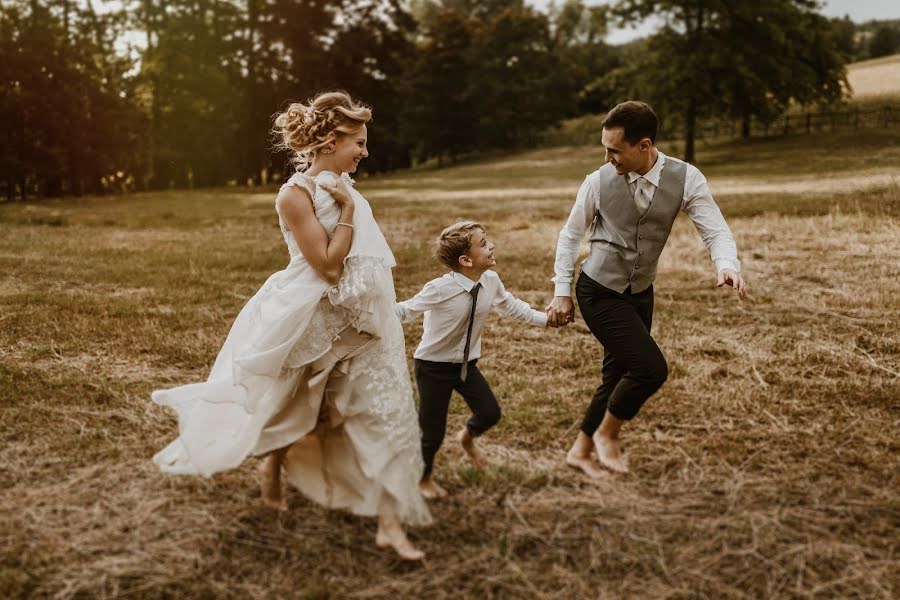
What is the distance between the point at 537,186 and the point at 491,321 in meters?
21.6

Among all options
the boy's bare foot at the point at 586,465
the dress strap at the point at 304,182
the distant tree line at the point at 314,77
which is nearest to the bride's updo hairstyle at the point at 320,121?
the dress strap at the point at 304,182

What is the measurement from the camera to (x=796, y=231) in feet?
43.3

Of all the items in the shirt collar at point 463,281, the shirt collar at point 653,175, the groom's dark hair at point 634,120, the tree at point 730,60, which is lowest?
the shirt collar at point 463,281

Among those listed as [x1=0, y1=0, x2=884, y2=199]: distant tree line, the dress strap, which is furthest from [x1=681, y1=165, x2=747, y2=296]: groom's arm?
[x1=0, y1=0, x2=884, y2=199]: distant tree line

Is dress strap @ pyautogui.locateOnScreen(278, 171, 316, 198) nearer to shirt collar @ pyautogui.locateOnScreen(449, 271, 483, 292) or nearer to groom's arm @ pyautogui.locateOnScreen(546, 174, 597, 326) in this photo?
shirt collar @ pyautogui.locateOnScreen(449, 271, 483, 292)

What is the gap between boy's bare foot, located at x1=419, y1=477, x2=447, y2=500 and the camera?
4.05 meters

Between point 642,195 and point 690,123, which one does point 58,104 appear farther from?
point 642,195

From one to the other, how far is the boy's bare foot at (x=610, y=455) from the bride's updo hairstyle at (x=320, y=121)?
221 centimetres

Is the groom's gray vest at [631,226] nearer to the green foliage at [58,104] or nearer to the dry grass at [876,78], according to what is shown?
the green foliage at [58,104]

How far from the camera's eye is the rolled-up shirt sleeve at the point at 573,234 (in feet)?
14.3

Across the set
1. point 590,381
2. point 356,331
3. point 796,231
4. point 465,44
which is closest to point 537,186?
point 796,231

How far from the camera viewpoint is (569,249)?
14.8 ft

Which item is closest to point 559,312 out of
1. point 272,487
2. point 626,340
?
point 626,340

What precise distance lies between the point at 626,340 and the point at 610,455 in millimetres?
692
